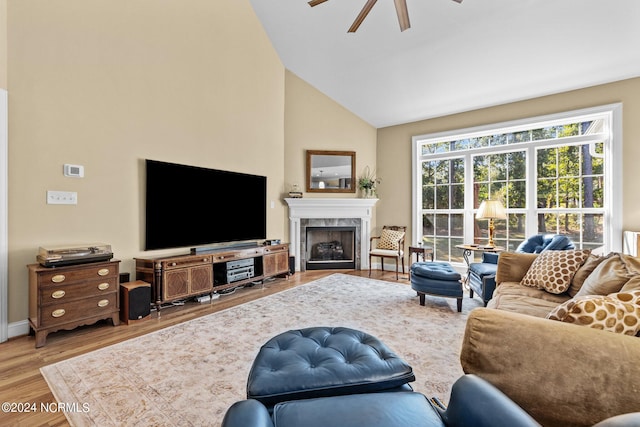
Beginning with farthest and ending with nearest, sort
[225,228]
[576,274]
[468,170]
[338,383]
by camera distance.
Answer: [468,170] < [225,228] < [576,274] < [338,383]

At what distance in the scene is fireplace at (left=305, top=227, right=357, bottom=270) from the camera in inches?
215

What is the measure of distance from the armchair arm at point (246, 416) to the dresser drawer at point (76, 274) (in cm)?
235

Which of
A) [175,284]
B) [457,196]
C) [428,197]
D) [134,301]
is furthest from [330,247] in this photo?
[134,301]

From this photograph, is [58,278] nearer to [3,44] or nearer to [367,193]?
[3,44]

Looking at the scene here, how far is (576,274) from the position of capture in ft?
7.54

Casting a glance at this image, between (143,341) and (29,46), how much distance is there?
107 inches

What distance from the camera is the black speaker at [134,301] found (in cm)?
274

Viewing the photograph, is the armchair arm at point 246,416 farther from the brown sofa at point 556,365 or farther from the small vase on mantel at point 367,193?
the small vase on mantel at point 367,193

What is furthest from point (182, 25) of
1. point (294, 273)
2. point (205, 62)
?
point (294, 273)

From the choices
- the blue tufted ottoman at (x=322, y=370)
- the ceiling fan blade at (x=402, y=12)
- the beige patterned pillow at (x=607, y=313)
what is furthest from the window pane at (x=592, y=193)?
the blue tufted ottoman at (x=322, y=370)

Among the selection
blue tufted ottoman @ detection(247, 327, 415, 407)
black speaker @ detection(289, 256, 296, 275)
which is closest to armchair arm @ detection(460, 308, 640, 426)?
blue tufted ottoman @ detection(247, 327, 415, 407)

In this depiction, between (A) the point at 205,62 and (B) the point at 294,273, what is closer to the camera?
(A) the point at 205,62

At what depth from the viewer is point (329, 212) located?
5379 mm

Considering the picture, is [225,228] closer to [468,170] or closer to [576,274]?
[576,274]
